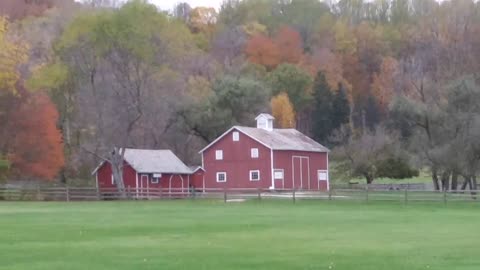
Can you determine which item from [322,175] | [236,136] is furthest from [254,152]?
[322,175]

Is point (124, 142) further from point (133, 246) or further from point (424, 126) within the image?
point (133, 246)

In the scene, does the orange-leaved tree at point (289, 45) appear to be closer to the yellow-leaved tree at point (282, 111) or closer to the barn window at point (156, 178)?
the yellow-leaved tree at point (282, 111)

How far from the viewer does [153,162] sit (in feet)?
243

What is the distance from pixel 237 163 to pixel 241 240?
46259 millimetres

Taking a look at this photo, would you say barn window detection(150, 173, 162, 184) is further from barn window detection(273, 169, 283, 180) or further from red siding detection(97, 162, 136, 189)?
barn window detection(273, 169, 283, 180)

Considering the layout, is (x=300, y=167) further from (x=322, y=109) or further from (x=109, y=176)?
(x=322, y=109)

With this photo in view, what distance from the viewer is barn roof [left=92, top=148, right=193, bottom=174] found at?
7344cm

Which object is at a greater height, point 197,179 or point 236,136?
point 236,136

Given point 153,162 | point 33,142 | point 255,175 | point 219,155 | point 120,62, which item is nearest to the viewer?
point 33,142

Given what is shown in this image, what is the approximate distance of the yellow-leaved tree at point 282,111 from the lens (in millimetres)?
96875

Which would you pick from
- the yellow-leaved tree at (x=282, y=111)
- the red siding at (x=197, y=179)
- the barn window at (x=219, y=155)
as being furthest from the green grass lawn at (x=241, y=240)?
the yellow-leaved tree at (x=282, y=111)

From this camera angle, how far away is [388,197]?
189 ft

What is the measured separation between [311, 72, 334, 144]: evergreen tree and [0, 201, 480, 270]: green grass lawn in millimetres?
54091

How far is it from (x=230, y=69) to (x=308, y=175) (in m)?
24.7
